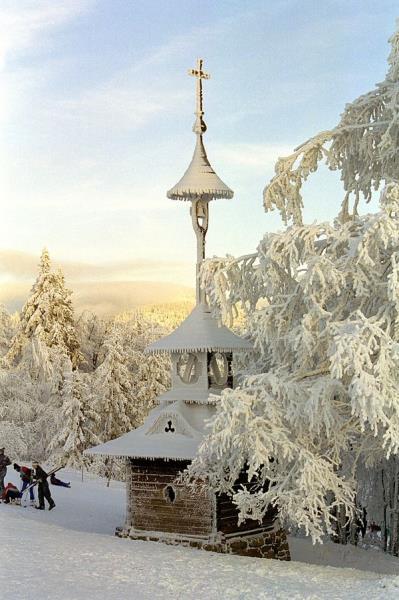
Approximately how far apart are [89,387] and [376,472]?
18.7 meters

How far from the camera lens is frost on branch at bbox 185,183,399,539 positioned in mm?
12195

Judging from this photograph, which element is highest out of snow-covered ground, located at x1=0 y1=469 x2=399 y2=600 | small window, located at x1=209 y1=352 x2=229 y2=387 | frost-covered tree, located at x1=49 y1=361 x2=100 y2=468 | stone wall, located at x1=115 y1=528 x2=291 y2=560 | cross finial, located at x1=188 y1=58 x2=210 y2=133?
cross finial, located at x1=188 y1=58 x2=210 y2=133

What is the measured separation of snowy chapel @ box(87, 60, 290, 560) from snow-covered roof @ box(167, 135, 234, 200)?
22mm

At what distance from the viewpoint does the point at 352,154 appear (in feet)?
53.6

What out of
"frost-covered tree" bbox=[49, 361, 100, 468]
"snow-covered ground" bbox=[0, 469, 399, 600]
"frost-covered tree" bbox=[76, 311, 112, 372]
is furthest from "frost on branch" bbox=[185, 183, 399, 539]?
"frost-covered tree" bbox=[76, 311, 112, 372]

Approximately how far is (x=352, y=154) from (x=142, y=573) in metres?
8.51

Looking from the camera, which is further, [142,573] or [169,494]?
[169,494]

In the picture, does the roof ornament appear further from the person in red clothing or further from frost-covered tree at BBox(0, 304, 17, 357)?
frost-covered tree at BBox(0, 304, 17, 357)

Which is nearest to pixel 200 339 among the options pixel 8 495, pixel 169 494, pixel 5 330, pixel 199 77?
pixel 169 494

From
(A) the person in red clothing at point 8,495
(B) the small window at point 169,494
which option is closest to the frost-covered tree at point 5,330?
(A) the person in red clothing at point 8,495

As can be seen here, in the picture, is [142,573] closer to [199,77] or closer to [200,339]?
[200,339]

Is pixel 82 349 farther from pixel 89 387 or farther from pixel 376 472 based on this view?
pixel 376 472

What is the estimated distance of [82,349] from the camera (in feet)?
140

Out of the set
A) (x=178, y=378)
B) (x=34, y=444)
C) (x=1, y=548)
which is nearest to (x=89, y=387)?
(x=34, y=444)
